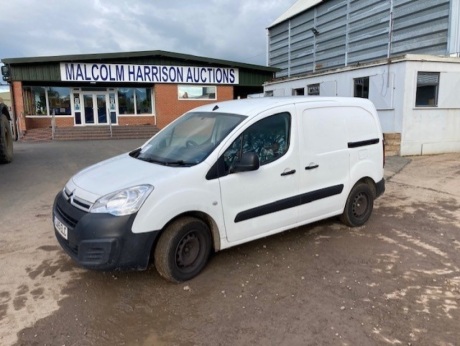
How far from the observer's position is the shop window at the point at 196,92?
2320cm

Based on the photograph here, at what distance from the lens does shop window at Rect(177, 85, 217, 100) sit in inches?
914

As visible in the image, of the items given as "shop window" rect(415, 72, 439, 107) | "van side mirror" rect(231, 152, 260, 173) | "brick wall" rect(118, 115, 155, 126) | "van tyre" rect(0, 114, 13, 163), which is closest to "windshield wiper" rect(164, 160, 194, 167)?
"van side mirror" rect(231, 152, 260, 173)

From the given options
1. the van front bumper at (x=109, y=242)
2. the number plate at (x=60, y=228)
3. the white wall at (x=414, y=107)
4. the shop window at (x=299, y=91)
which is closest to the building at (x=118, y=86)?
the shop window at (x=299, y=91)

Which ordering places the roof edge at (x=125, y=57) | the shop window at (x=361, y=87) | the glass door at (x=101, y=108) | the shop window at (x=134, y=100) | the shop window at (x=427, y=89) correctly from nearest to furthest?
the shop window at (x=427, y=89)
the shop window at (x=361, y=87)
the roof edge at (x=125, y=57)
the glass door at (x=101, y=108)
the shop window at (x=134, y=100)

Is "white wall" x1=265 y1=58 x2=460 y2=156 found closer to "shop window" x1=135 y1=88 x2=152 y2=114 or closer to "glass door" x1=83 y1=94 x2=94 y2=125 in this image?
"shop window" x1=135 y1=88 x2=152 y2=114

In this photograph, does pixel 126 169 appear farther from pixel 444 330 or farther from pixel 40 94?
pixel 40 94

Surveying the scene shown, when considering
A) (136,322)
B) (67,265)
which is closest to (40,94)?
(67,265)

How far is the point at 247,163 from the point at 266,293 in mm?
1222

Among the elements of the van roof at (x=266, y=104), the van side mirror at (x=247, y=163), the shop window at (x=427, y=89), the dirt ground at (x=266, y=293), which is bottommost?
the dirt ground at (x=266, y=293)

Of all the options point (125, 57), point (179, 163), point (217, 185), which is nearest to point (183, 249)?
point (217, 185)

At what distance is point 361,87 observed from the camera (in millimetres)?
13086

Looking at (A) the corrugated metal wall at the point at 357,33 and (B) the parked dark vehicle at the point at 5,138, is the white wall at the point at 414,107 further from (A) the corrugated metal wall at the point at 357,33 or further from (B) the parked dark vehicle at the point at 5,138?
(B) the parked dark vehicle at the point at 5,138

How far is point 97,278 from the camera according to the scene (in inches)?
147

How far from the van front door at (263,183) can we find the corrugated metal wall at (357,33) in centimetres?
1046
